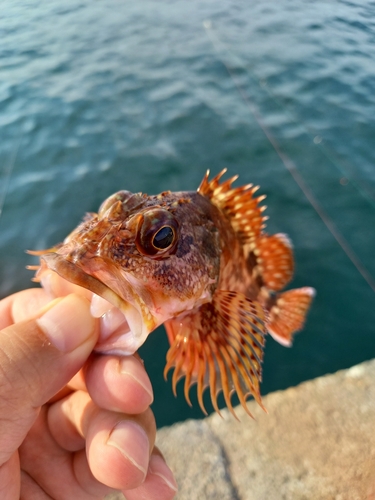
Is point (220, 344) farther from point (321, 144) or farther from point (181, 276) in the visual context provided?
point (321, 144)

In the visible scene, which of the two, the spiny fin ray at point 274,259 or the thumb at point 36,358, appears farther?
the spiny fin ray at point 274,259

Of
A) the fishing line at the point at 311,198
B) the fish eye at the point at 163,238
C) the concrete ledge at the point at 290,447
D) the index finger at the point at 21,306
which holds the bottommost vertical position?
the concrete ledge at the point at 290,447

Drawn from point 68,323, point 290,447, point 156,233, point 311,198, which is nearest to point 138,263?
point 156,233

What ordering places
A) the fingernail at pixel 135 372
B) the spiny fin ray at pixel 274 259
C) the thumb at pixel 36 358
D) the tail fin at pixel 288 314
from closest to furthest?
the thumb at pixel 36 358
the fingernail at pixel 135 372
the spiny fin ray at pixel 274 259
the tail fin at pixel 288 314

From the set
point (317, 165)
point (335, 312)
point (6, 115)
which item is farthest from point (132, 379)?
point (6, 115)

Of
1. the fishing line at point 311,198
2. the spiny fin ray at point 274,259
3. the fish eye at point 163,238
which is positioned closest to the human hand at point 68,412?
the fish eye at point 163,238

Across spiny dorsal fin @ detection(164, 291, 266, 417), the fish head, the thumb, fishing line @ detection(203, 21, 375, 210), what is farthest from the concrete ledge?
fishing line @ detection(203, 21, 375, 210)

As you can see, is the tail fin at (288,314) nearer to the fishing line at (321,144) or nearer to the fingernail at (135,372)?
the fingernail at (135,372)
